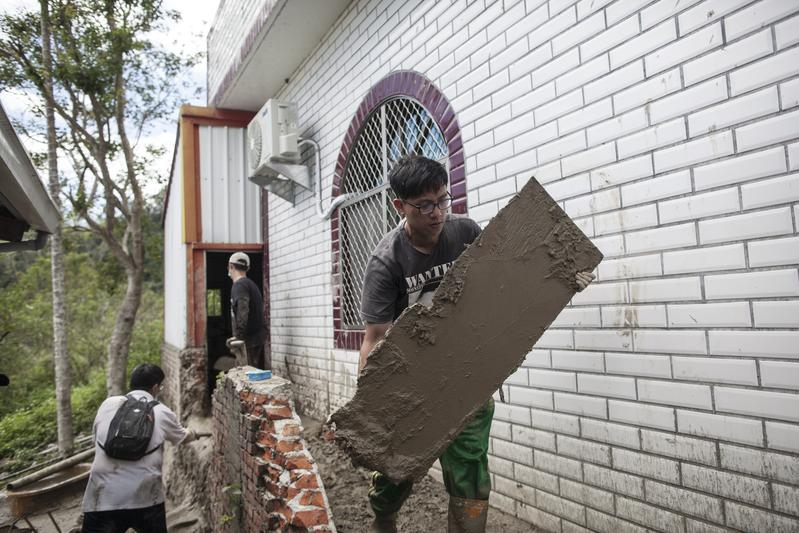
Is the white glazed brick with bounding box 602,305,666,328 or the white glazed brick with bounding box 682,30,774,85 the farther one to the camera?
the white glazed brick with bounding box 602,305,666,328

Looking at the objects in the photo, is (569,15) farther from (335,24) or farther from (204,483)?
(204,483)

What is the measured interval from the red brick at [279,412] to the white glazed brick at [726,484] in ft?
6.96

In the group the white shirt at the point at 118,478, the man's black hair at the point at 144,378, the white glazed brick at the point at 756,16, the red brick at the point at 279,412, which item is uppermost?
the white glazed brick at the point at 756,16

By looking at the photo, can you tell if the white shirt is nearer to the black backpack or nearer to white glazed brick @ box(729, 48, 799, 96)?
the black backpack

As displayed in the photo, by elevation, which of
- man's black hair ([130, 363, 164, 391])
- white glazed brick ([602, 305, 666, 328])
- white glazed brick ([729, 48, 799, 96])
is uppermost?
white glazed brick ([729, 48, 799, 96])

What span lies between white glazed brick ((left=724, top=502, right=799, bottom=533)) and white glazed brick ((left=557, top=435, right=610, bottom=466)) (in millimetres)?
554

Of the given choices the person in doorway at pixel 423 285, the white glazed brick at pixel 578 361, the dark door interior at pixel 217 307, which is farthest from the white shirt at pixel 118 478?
the dark door interior at pixel 217 307

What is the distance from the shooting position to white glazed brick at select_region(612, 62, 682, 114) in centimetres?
212

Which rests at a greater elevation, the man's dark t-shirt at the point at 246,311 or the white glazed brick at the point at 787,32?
the white glazed brick at the point at 787,32

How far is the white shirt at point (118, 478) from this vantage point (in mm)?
3578

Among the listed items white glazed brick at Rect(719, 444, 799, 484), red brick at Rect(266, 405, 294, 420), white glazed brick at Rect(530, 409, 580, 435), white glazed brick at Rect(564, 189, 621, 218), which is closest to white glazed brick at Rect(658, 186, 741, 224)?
white glazed brick at Rect(564, 189, 621, 218)

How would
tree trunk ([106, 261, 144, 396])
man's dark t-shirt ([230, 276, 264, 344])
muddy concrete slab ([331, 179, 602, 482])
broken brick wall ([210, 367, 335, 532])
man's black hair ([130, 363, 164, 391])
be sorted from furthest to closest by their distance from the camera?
tree trunk ([106, 261, 144, 396])
man's dark t-shirt ([230, 276, 264, 344])
man's black hair ([130, 363, 164, 391])
broken brick wall ([210, 367, 335, 532])
muddy concrete slab ([331, 179, 602, 482])

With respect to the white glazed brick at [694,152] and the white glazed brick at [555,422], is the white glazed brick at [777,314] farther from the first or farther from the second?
the white glazed brick at [555,422]

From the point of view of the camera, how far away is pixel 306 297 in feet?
19.7
